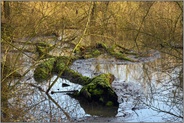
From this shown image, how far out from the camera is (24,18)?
10023 mm

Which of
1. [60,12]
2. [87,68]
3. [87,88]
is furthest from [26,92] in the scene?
[87,68]

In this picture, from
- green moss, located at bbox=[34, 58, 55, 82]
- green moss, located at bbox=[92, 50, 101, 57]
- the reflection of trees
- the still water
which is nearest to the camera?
the reflection of trees

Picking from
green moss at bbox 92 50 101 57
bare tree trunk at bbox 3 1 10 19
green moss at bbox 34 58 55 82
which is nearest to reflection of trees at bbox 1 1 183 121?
bare tree trunk at bbox 3 1 10 19

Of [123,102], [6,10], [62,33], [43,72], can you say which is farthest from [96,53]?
[62,33]

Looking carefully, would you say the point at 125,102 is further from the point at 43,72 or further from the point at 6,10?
the point at 6,10

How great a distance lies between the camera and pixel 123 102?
9.87m

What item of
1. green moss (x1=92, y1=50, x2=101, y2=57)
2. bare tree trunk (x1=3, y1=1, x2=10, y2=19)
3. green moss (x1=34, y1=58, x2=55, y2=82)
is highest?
bare tree trunk (x1=3, y1=1, x2=10, y2=19)

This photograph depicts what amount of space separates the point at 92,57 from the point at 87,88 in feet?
20.8

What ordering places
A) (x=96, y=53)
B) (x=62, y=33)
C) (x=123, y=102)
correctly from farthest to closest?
(x=96, y=53)
(x=123, y=102)
(x=62, y=33)

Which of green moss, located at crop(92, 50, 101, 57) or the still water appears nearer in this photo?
the still water

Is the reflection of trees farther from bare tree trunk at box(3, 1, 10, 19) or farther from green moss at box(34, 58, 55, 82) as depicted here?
green moss at box(34, 58, 55, 82)

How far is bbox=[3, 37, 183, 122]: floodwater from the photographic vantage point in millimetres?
7629

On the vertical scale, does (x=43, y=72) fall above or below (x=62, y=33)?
below

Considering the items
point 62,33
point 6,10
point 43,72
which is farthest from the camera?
point 43,72
